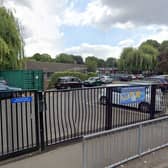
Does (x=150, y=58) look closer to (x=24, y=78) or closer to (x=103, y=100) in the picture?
(x=24, y=78)

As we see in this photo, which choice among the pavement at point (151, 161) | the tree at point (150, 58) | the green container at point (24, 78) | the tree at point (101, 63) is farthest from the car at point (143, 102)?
the tree at point (101, 63)

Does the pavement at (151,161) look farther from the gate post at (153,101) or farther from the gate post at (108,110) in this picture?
the gate post at (153,101)

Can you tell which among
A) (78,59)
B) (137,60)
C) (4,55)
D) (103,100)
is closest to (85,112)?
(103,100)

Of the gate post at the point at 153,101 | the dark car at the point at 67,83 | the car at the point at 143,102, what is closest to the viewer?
the car at the point at 143,102

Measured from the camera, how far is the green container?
2411 centimetres

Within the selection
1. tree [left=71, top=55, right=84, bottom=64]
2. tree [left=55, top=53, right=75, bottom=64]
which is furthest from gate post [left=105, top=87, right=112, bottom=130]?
tree [left=71, top=55, right=84, bottom=64]

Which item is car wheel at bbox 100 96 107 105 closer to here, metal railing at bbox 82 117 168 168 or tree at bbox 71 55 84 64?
metal railing at bbox 82 117 168 168

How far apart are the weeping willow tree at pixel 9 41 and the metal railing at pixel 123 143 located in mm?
17498

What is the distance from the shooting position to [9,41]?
2184 centimetres

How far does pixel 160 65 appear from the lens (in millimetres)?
47812

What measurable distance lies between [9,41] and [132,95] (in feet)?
56.2

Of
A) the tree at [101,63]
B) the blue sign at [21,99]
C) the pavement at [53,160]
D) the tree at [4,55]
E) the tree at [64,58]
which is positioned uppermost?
the tree at [64,58]

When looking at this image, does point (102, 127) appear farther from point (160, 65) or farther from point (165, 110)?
point (160, 65)

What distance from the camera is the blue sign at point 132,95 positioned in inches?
292
